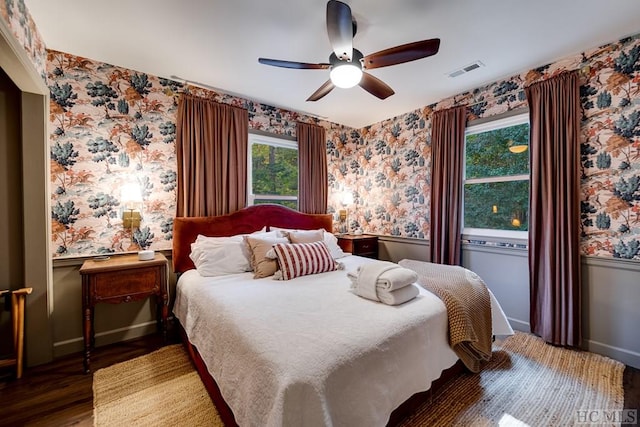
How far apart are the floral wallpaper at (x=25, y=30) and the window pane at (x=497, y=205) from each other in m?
4.18

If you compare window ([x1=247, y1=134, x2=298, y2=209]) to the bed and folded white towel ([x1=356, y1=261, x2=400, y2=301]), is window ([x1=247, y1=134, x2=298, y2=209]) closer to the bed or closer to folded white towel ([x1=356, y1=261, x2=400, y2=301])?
the bed

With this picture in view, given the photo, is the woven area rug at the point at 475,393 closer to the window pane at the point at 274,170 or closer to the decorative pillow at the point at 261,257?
the decorative pillow at the point at 261,257

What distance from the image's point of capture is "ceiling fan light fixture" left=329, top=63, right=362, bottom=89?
196cm

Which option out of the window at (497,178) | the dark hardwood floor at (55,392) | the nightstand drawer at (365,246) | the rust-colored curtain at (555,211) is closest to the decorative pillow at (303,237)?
the nightstand drawer at (365,246)

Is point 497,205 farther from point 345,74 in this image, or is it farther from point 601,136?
point 345,74

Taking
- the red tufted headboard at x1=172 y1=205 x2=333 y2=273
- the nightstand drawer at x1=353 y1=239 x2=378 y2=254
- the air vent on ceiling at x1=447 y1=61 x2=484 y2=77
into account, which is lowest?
the nightstand drawer at x1=353 y1=239 x2=378 y2=254

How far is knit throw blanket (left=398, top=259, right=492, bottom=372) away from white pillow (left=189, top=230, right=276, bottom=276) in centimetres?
164

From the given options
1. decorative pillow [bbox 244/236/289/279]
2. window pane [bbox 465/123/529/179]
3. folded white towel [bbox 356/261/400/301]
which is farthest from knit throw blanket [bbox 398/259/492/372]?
window pane [bbox 465/123/529/179]

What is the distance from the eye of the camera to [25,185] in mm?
2174

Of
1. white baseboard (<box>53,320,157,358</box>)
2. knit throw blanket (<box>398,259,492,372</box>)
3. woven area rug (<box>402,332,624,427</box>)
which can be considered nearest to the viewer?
woven area rug (<box>402,332,624,427</box>)

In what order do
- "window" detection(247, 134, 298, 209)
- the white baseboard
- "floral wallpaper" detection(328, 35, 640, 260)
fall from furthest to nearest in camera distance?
"window" detection(247, 134, 298, 209) < the white baseboard < "floral wallpaper" detection(328, 35, 640, 260)

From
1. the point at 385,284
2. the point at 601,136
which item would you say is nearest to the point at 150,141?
the point at 385,284

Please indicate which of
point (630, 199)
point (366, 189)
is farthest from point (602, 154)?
point (366, 189)

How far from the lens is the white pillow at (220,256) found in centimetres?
253
